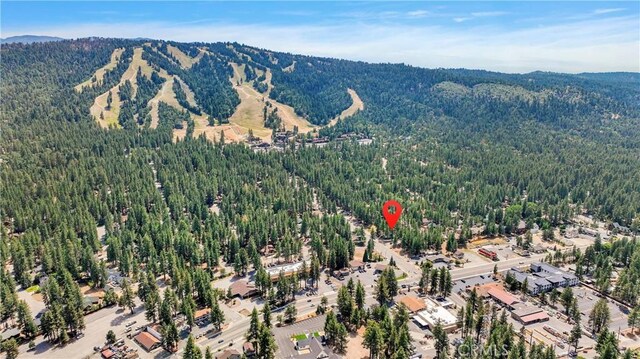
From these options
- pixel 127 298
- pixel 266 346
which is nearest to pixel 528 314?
pixel 266 346

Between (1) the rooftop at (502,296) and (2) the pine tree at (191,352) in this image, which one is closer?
(2) the pine tree at (191,352)

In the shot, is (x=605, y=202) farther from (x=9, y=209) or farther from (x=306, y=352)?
(x=9, y=209)

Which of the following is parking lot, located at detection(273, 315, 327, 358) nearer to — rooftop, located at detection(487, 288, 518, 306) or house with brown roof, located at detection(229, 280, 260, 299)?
house with brown roof, located at detection(229, 280, 260, 299)

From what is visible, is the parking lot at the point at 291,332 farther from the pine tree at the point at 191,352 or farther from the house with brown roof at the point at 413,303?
the house with brown roof at the point at 413,303

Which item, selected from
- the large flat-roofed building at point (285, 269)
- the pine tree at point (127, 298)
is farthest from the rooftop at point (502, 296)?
the pine tree at point (127, 298)

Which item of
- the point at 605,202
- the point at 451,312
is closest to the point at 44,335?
the point at 451,312
